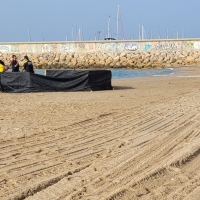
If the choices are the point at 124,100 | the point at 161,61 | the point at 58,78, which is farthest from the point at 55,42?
the point at 124,100

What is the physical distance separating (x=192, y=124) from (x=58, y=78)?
34.5 ft

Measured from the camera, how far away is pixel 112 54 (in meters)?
65.8

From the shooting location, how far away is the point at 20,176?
6.20m

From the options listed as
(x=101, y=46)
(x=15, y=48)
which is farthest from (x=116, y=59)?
(x=15, y=48)

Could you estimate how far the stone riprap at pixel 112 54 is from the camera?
6150 centimetres

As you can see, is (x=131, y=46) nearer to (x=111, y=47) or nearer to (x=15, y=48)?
(x=111, y=47)

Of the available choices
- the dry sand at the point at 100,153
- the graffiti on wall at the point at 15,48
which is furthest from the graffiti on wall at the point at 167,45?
the dry sand at the point at 100,153

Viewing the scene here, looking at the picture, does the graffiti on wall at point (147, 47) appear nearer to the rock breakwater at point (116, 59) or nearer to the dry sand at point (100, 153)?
the rock breakwater at point (116, 59)

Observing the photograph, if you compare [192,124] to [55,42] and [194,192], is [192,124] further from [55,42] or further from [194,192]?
[55,42]

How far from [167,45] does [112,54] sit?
7.46 meters

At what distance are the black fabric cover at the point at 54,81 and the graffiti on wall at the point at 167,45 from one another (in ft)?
145

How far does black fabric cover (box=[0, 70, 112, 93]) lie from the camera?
19.4m

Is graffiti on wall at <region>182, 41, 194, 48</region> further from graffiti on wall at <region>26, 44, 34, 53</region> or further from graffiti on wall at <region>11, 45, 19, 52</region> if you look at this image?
graffiti on wall at <region>11, 45, 19, 52</region>

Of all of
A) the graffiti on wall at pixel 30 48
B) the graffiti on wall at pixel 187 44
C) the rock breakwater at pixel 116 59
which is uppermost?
the graffiti on wall at pixel 187 44
